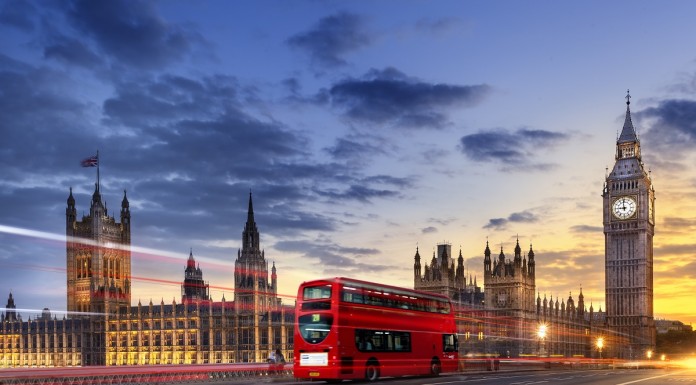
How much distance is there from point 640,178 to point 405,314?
105047 millimetres

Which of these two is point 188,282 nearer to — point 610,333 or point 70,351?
point 70,351

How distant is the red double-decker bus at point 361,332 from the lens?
106 feet

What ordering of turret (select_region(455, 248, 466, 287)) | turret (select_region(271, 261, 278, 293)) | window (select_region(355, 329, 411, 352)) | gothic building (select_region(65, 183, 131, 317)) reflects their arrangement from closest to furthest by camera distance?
window (select_region(355, 329, 411, 352)) → turret (select_region(455, 248, 466, 287)) → turret (select_region(271, 261, 278, 293)) → gothic building (select_region(65, 183, 131, 317))

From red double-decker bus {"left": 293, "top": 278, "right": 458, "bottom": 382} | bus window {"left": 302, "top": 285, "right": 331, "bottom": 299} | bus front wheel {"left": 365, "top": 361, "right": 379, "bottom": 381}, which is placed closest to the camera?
red double-decker bus {"left": 293, "top": 278, "right": 458, "bottom": 382}

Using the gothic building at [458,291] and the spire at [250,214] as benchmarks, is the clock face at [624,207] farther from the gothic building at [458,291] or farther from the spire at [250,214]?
the spire at [250,214]

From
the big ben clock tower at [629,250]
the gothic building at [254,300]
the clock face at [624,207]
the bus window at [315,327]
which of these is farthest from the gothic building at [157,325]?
the bus window at [315,327]

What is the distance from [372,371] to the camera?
34.6 meters

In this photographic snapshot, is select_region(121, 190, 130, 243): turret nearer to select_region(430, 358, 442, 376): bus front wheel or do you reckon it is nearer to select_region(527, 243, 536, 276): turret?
select_region(527, 243, 536, 276): turret

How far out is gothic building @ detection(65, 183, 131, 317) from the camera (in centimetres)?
16175

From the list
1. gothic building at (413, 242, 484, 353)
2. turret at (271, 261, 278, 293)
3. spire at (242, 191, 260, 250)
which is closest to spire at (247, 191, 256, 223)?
spire at (242, 191, 260, 250)

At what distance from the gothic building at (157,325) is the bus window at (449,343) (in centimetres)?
6532

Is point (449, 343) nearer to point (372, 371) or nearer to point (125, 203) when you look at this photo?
point (372, 371)

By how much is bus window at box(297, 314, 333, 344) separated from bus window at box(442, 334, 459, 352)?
997 cm

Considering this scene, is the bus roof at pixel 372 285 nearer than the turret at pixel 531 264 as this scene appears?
Yes
